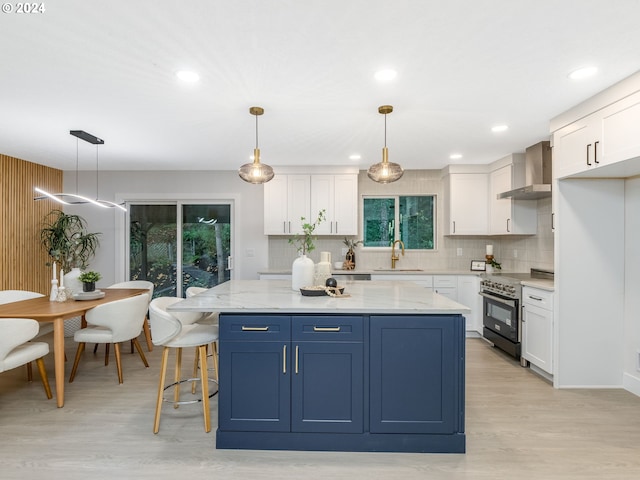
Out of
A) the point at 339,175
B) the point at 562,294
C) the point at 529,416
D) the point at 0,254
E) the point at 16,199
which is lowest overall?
the point at 529,416

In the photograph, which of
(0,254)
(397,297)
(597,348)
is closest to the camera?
(397,297)

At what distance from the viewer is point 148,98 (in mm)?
2887

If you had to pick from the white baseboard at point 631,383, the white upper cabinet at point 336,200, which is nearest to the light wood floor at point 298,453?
the white baseboard at point 631,383

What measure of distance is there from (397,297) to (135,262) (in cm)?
468

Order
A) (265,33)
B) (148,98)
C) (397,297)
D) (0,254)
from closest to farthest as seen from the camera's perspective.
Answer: (265,33) → (397,297) → (148,98) → (0,254)

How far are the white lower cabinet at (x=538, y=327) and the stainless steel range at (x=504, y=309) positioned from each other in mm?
87

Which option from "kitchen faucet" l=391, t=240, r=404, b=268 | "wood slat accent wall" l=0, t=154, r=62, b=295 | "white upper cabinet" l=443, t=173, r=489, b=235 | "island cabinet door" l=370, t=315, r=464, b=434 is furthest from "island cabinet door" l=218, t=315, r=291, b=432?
"wood slat accent wall" l=0, t=154, r=62, b=295

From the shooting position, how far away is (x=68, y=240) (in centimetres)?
523

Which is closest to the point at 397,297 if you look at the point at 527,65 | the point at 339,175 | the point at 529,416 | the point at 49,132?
the point at 529,416

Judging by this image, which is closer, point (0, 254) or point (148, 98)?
point (148, 98)

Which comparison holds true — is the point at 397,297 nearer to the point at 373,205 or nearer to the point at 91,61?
the point at 91,61

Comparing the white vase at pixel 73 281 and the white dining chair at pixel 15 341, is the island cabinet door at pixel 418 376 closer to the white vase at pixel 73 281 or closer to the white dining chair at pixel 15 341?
the white dining chair at pixel 15 341

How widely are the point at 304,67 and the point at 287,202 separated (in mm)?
2987

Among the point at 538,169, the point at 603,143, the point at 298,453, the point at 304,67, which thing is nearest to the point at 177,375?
the point at 298,453
